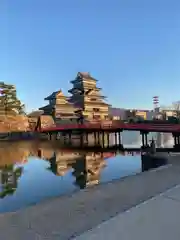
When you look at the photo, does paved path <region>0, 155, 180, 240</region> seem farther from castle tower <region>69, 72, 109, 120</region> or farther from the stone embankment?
castle tower <region>69, 72, 109, 120</region>

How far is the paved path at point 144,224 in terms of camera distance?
2.19 meters

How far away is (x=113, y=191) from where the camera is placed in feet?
12.6

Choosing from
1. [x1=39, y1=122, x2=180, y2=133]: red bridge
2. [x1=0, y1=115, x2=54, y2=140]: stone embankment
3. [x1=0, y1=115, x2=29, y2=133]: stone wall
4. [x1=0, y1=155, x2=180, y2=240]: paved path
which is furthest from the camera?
[x1=0, y1=115, x2=29, y2=133]: stone wall

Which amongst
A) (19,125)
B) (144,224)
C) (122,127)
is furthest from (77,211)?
(19,125)

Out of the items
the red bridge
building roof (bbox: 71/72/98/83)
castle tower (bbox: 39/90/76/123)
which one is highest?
building roof (bbox: 71/72/98/83)

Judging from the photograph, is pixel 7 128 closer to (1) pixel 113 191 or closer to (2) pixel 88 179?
(2) pixel 88 179

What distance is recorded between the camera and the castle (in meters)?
37.3

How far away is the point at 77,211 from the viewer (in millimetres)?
2883

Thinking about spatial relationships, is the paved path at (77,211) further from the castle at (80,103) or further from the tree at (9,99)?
the tree at (9,99)

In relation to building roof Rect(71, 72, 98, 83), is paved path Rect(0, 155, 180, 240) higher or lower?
lower

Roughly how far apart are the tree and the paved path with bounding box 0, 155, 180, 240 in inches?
1372

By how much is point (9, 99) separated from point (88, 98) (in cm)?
1145

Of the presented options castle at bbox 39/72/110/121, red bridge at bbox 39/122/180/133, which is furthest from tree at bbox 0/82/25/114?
red bridge at bbox 39/122/180/133

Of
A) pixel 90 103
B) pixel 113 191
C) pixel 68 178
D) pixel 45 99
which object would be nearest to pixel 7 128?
pixel 45 99
